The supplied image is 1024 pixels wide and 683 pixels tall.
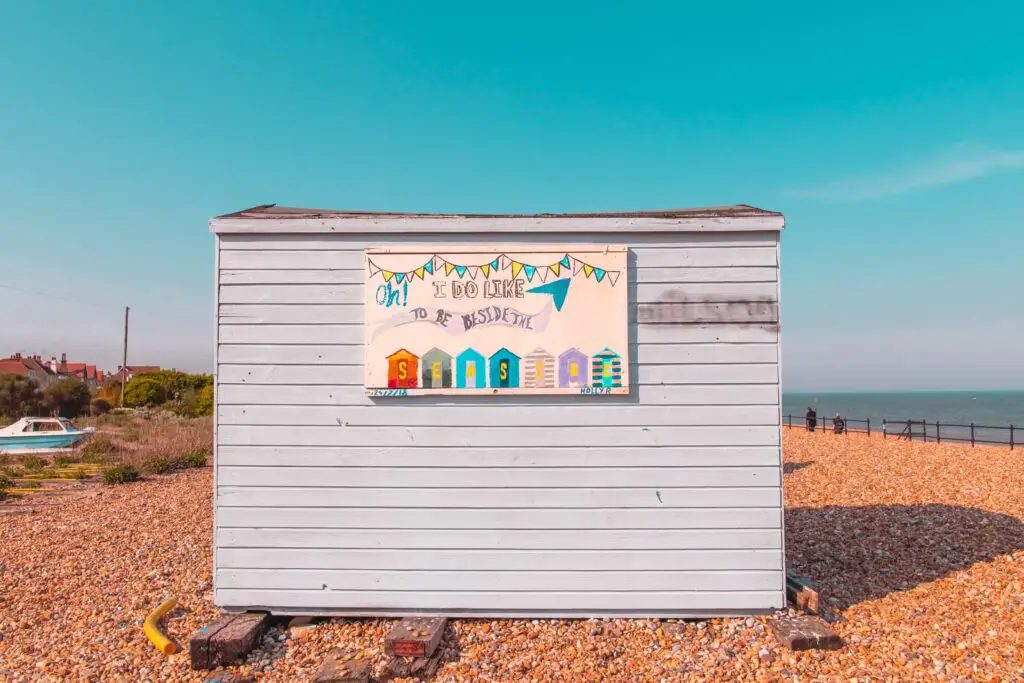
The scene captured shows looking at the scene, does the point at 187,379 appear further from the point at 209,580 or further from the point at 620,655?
the point at 620,655

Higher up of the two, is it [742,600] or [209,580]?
[742,600]

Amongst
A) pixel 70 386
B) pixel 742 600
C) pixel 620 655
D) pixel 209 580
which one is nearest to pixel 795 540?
pixel 742 600

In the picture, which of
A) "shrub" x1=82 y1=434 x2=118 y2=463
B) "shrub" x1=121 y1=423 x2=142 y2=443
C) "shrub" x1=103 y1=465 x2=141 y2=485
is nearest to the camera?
"shrub" x1=103 y1=465 x2=141 y2=485

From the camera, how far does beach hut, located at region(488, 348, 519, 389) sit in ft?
14.4

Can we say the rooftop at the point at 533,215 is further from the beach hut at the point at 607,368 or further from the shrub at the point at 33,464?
the shrub at the point at 33,464

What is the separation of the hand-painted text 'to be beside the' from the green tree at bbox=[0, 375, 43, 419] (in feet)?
101

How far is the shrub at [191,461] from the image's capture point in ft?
42.9

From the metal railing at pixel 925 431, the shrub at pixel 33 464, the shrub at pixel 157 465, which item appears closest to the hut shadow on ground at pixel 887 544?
the metal railing at pixel 925 431

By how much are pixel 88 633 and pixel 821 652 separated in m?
5.67

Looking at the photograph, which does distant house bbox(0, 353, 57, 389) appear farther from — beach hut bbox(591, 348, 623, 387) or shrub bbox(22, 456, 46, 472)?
beach hut bbox(591, 348, 623, 387)

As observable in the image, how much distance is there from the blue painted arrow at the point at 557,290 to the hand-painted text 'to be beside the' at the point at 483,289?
0.43 ft

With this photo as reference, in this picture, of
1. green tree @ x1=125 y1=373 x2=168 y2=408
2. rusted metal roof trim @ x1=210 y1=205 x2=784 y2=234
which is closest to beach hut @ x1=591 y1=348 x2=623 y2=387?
rusted metal roof trim @ x1=210 y1=205 x2=784 y2=234

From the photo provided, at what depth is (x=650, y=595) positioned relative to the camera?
4289mm

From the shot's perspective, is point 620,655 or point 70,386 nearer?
point 620,655
